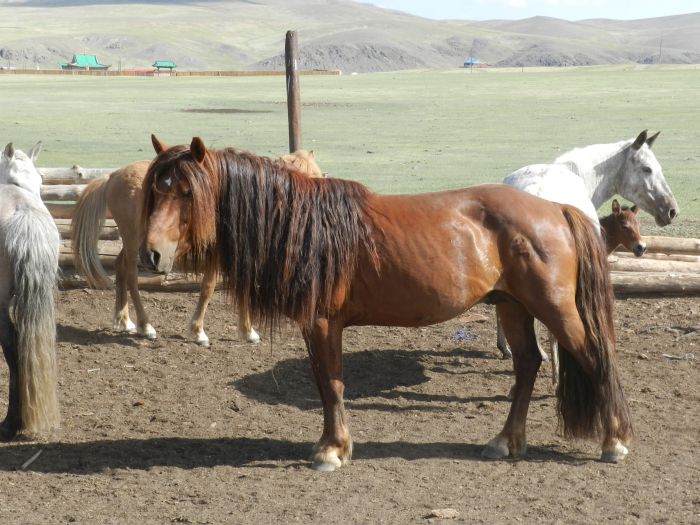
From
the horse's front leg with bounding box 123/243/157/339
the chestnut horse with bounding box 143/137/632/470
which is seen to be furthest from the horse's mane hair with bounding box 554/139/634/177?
the horse's front leg with bounding box 123/243/157/339

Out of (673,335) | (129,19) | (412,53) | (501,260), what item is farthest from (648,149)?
(129,19)

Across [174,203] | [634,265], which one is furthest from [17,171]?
[634,265]

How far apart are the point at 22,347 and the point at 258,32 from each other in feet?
524

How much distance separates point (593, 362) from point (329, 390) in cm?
143

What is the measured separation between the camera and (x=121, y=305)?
8.41 meters

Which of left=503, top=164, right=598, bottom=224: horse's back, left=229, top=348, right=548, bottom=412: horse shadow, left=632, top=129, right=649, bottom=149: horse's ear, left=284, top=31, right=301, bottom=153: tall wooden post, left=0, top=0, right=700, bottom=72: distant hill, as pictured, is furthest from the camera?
left=0, top=0, right=700, bottom=72: distant hill

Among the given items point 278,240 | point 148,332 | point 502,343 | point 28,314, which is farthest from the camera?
point 148,332

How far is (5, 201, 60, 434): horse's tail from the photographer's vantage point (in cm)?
553

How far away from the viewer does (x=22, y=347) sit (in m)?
5.55

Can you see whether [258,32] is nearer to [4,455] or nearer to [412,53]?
[412,53]

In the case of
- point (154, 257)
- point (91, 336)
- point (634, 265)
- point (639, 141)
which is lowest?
point (91, 336)

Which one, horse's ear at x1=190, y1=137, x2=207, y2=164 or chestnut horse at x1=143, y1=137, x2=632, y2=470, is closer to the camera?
horse's ear at x1=190, y1=137, x2=207, y2=164

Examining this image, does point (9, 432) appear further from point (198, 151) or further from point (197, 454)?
point (198, 151)

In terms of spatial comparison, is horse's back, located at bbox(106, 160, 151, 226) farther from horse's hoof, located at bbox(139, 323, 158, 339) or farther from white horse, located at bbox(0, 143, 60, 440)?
white horse, located at bbox(0, 143, 60, 440)
